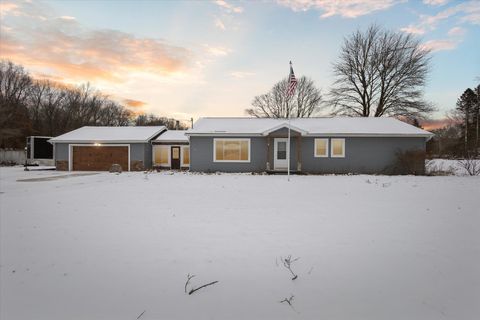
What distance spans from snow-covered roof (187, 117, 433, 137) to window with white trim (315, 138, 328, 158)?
559mm

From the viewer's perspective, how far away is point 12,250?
4.31 metres

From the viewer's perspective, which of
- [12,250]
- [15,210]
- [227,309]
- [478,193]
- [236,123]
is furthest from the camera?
[236,123]

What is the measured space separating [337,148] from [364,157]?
6.49 ft

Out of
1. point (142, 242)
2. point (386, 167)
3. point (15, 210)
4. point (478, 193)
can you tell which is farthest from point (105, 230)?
point (386, 167)

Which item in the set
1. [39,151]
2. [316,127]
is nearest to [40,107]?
[39,151]

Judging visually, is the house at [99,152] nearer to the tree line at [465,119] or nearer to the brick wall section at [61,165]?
the brick wall section at [61,165]

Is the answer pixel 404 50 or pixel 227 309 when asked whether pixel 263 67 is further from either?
pixel 404 50

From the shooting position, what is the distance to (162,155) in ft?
74.1

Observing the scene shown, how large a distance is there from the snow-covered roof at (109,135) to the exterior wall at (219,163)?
5.35 metres

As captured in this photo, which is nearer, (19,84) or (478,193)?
(478,193)

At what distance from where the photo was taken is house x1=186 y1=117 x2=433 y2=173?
1761cm

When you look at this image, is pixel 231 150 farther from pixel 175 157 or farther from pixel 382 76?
pixel 382 76

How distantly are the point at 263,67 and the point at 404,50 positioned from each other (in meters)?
21.5

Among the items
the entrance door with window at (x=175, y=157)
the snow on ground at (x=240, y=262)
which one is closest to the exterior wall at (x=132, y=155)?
the entrance door with window at (x=175, y=157)
